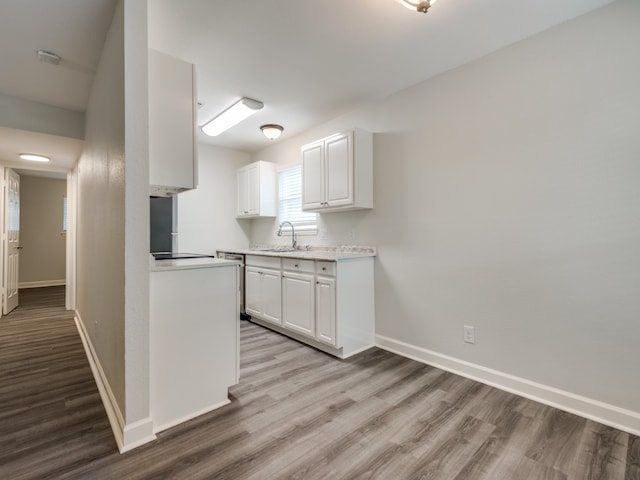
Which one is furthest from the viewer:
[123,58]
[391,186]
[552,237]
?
[391,186]

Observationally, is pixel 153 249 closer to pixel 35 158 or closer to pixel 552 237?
pixel 35 158

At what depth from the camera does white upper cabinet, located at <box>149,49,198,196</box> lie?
1.93 meters

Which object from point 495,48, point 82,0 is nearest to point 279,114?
point 82,0

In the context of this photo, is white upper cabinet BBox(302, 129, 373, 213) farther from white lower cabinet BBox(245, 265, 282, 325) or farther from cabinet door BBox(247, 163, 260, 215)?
cabinet door BBox(247, 163, 260, 215)

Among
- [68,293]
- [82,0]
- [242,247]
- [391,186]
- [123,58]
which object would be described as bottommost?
[68,293]

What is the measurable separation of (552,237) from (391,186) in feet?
4.67

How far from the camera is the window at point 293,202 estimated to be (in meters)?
4.09

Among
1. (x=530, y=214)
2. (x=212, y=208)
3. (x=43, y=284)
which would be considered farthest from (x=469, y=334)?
(x=43, y=284)

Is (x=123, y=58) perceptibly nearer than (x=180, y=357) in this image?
Yes

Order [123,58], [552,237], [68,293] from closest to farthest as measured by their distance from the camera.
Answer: [123,58], [552,237], [68,293]

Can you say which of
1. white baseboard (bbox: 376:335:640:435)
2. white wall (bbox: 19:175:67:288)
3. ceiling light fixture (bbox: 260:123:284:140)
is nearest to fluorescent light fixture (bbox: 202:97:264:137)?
ceiling light fixture (bbox: 260:123:284:140)

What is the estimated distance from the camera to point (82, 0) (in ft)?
A: 5.90

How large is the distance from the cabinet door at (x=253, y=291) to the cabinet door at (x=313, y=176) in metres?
1.09

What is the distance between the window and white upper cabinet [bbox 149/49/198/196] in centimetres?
213
